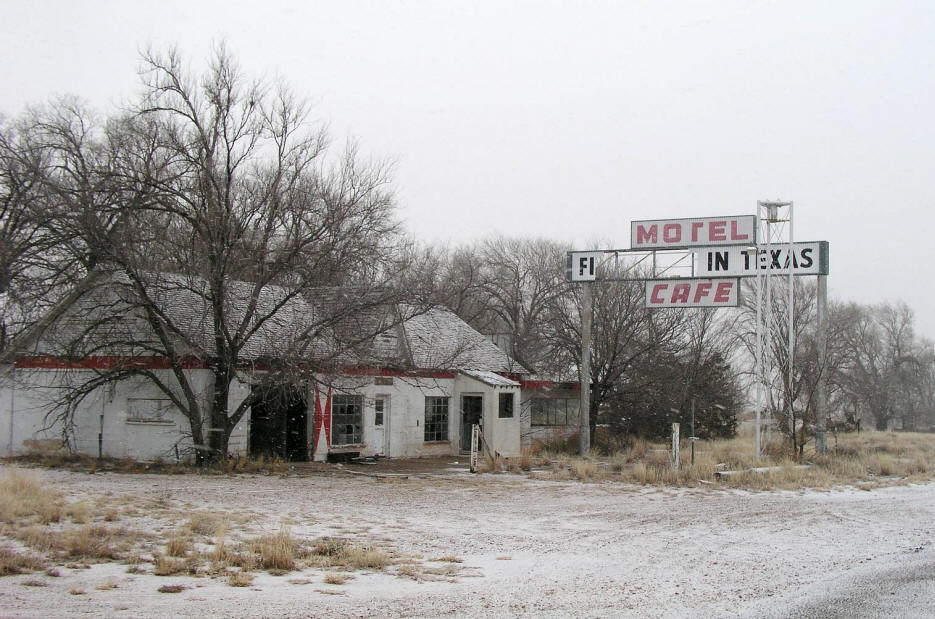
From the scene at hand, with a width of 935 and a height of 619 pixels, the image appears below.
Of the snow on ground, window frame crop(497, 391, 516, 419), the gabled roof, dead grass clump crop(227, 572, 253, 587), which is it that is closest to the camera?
the snow on ground

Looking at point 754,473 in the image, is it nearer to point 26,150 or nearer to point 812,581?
point 812,581

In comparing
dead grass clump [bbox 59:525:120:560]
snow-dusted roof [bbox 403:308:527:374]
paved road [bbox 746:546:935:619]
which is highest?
snow-dusted roof [bbox 403:308:527:374]

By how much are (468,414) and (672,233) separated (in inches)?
342

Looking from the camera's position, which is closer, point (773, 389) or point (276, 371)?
point (276, 371)

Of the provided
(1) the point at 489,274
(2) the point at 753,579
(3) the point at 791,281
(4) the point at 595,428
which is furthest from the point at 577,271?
(1) the point at 489,274

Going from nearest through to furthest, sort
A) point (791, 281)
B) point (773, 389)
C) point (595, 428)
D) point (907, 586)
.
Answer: point (907, 586) → point (791, 281) → point (773, 389) → point (595, 428)

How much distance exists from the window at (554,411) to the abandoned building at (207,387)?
30.0 feet

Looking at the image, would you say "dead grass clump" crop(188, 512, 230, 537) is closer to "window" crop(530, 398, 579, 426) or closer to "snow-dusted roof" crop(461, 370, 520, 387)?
"snow-dusted roof" crop(461, 370, 520, 387)

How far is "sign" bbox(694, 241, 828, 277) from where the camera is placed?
960 inches

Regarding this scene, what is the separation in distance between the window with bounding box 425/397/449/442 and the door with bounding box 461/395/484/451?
58 centimetres

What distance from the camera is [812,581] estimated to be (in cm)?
918

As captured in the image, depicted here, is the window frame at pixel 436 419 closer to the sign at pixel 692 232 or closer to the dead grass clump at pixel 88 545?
the sign at pixel 692 232

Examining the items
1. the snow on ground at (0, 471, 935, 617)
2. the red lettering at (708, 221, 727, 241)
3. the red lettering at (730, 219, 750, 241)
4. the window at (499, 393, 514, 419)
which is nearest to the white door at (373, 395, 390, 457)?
the window at (499, 393, 514, 419)

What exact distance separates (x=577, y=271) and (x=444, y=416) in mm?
6386
